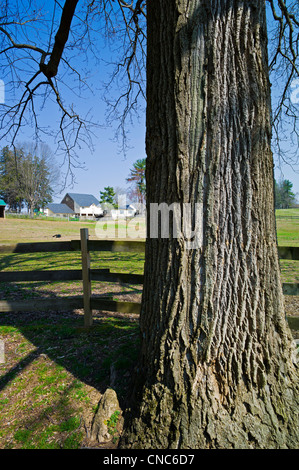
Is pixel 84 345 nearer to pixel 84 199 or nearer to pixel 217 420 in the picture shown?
pixel 217 420

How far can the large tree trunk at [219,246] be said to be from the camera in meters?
1.95

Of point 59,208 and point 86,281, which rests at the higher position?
point 59,208

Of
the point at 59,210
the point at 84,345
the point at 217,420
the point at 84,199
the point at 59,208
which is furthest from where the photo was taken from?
the point at 84,199

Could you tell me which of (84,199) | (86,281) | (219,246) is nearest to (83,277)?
(86,281)

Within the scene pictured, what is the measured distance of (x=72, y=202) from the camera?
79312 mm

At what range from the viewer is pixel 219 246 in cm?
199

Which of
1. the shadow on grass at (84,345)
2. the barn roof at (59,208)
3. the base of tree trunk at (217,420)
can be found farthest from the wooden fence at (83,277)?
the barn roof at (59,208)

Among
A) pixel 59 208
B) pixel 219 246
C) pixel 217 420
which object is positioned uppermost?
pixel 59 208

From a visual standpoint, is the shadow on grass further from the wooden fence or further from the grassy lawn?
the wooden fence

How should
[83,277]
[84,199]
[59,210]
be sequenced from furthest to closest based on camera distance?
[84,199] < [59,210] < [83,277]

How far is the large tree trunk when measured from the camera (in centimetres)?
195

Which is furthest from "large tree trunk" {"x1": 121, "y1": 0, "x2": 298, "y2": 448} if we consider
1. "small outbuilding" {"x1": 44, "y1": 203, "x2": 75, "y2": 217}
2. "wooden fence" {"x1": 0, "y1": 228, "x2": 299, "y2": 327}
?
"small outbuilding" {"x1": 44, "y1": 203, "x2": 75, "y2": 217}

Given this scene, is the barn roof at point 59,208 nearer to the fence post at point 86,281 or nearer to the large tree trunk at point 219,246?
the fence post at point 86,281

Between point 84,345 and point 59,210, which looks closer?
point 84,345
